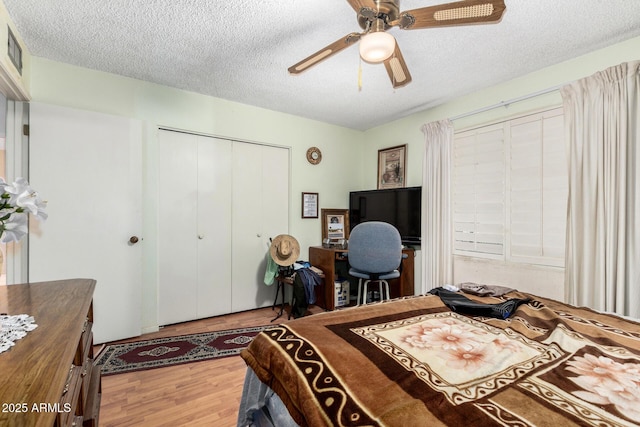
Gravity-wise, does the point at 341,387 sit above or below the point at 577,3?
below

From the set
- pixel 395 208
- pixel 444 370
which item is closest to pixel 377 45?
pixel 444 370

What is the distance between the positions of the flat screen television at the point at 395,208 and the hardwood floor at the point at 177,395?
238 cm

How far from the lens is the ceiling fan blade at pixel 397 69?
5.90 feet

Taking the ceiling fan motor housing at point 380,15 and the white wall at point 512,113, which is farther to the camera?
the white wall at point 512,113

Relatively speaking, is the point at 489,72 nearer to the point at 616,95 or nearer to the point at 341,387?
the point at 616,95

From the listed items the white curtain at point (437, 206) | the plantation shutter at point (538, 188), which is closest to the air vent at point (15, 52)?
the white curtain at point (437, 206)

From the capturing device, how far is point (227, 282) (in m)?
3.41

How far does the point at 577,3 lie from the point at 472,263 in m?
2.23

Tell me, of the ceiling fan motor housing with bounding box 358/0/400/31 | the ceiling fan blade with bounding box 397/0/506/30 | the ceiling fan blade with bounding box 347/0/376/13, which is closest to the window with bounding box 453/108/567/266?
the ceiling fan blade with bounding box 397/0/506/30

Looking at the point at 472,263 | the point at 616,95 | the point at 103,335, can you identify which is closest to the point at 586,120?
the point at 616,95

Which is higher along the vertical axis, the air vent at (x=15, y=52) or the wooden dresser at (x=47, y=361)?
the air vent at (x=15, y=52)

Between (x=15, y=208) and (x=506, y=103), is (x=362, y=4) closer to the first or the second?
(x=15, y=208)

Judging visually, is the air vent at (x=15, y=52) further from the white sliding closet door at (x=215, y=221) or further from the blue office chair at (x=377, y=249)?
the blue office chair at (x=377, y=249)

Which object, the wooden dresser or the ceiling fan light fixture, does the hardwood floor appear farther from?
the ceiling fan light fixture
